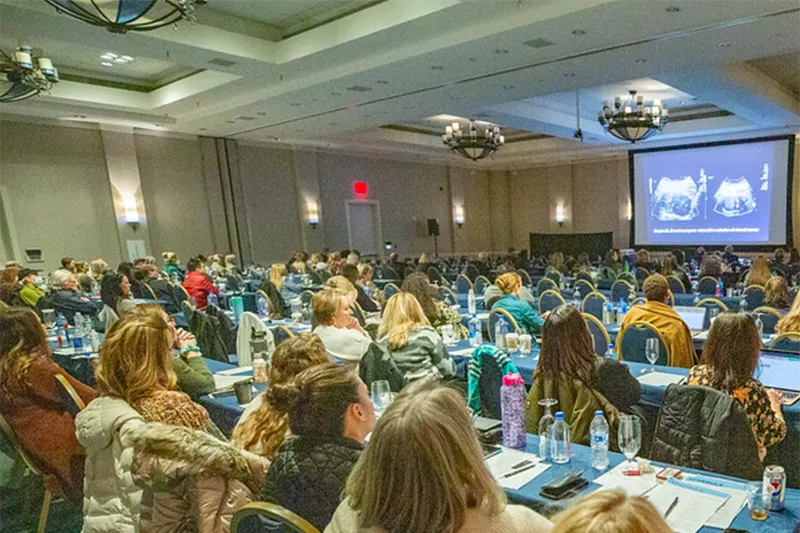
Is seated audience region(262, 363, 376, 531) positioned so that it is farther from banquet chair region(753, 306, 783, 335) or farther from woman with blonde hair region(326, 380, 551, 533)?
banquet chair region(753, 306, 783, 335)

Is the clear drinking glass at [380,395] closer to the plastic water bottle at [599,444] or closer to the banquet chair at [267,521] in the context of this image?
the plastic water bottle at [599,444]

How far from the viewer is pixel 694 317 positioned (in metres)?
5.11

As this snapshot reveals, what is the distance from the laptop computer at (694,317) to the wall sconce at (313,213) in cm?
1206

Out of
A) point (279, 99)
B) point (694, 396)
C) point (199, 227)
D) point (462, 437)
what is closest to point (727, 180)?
point (279, 99)

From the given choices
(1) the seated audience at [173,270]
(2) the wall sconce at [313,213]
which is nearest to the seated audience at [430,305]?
(1) the seated audience at [173,270]

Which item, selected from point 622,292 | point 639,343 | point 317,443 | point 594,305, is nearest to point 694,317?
point 639,343

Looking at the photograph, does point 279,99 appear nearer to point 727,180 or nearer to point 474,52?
point 474,52

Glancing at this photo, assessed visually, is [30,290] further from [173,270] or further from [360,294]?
[360,294]

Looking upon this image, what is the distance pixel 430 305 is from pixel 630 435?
282 cm

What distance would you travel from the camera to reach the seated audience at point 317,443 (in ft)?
5.57

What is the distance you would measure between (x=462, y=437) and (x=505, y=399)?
4.11 feet

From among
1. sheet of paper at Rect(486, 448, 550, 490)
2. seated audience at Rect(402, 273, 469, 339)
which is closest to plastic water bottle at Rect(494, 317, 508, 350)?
seated audience at Rect(402, 273, 469, 339)

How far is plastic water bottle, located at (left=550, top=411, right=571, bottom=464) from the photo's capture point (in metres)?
2.34

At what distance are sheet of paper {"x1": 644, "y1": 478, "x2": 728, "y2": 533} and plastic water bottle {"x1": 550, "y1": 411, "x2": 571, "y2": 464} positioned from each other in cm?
40
